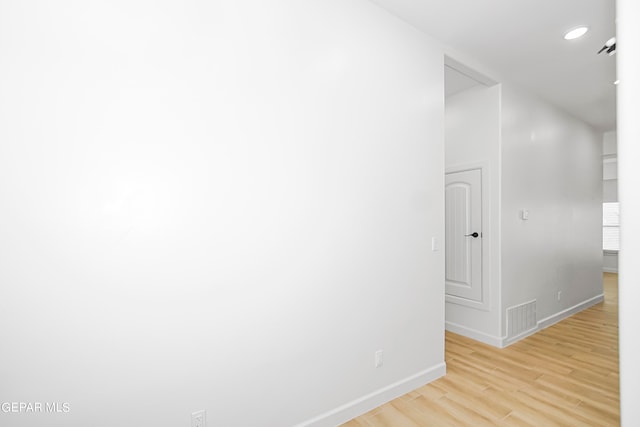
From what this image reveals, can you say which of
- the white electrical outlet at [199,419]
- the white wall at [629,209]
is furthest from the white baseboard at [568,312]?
the white electrical outlet at [199,419]

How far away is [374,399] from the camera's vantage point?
2271 millimetres

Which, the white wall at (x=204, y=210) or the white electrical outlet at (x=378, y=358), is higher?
the white wall at (x=204, y=210)

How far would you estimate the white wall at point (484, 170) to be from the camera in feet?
11.4

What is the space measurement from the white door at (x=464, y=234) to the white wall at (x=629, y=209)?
2.34 metres

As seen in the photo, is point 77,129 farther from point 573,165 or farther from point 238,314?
point 573,165

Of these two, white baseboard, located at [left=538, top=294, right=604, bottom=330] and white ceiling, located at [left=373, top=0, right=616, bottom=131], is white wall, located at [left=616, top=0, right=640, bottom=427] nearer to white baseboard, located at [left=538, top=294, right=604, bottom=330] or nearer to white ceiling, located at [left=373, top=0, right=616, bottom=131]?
white ceiling, located at [left=373, top=0, right=616, bottom=131]

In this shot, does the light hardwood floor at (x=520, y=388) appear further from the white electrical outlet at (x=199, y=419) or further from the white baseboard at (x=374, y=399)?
the white electrical outlet at (x=199, y=419)

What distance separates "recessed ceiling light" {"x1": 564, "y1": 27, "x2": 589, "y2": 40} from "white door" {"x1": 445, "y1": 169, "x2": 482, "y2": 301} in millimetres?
1398

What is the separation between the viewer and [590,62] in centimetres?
317

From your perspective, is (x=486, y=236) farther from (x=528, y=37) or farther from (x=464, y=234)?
(x=528, y=37)

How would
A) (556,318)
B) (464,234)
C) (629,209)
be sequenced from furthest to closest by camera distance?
(556,318), (464,234), (629,209)

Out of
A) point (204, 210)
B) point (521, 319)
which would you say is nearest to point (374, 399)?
point (204, 210)

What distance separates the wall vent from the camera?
353 cm

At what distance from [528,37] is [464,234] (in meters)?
2.05
